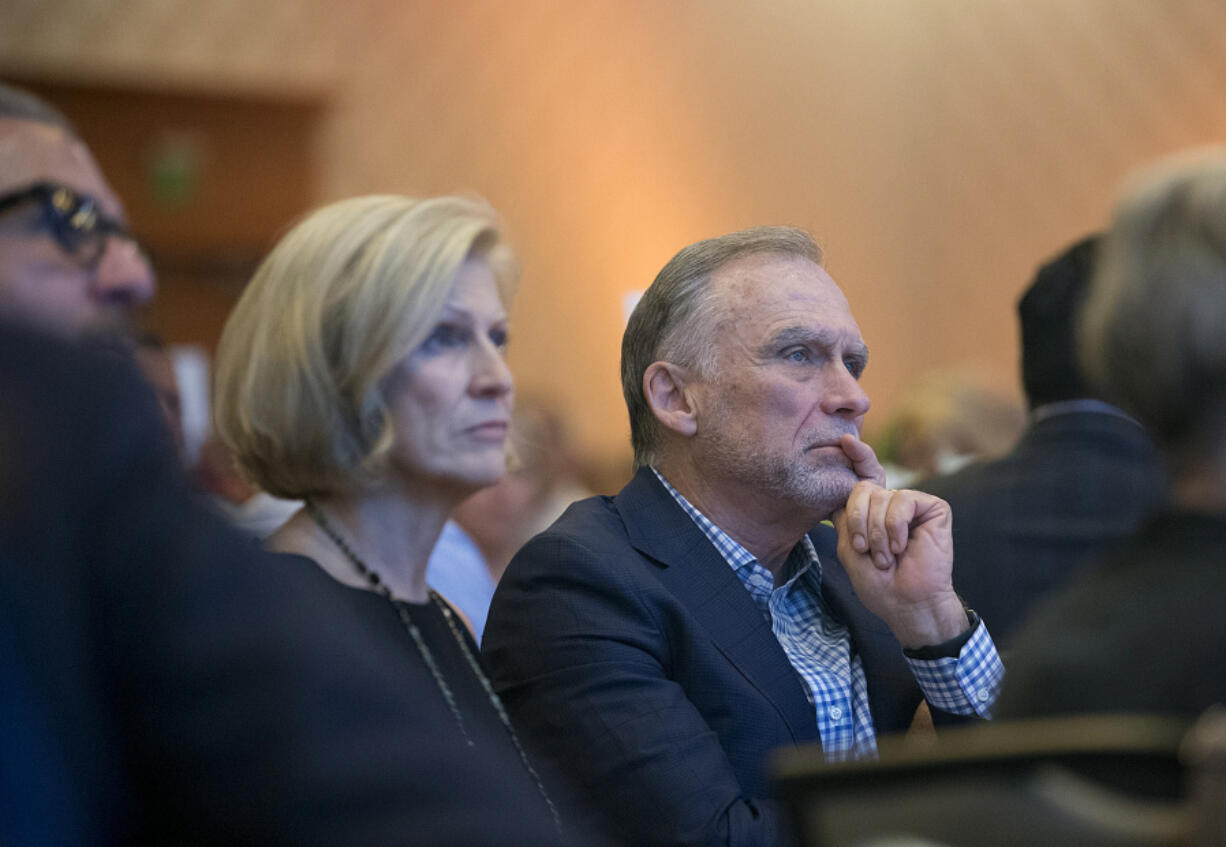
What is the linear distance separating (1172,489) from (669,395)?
1142mm

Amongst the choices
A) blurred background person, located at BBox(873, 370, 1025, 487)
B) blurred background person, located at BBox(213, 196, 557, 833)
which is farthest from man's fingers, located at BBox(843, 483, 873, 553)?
blurred background person, located at BBox(873, 370, 1025, 487)

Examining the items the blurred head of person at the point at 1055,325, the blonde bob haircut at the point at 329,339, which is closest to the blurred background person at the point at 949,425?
the blurred head of person at the point at 1055,325

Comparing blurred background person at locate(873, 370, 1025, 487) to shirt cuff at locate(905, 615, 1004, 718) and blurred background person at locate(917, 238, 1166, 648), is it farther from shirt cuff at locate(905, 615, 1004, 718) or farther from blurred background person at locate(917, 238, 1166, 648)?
shirt cuff at locate(905, 615, 1004, 718)

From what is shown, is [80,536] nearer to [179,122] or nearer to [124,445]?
[124,445]

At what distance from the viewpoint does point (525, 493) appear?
13.8 ft

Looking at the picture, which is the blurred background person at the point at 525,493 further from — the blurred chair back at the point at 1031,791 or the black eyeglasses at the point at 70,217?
the blurred chair back at the point at 1031,791

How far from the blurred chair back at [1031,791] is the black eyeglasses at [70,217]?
2.02ft

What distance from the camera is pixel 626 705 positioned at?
1.70 meters

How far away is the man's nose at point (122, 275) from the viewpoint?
36.9 inches

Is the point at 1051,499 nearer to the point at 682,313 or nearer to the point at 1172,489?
the point at 682,313

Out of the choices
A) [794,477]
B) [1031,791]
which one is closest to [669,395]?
[794,477]

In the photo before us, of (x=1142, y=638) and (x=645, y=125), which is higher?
(x=1142, y=638)

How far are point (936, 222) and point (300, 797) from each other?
21.8ft

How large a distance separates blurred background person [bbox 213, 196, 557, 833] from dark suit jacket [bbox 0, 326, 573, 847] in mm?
1040
